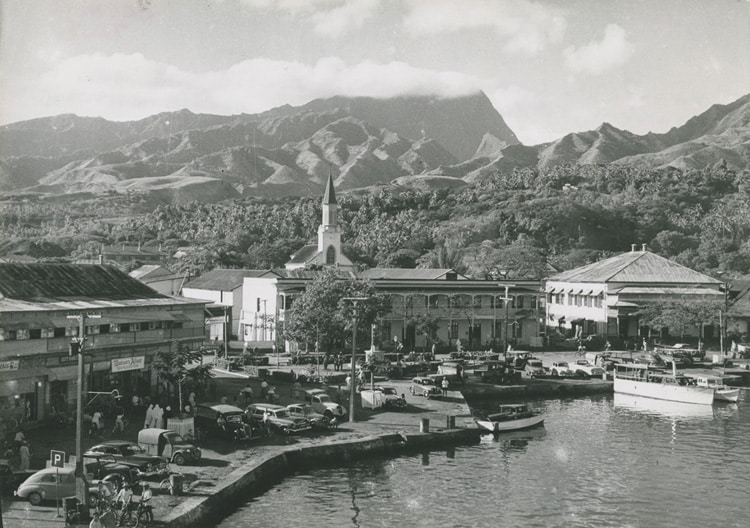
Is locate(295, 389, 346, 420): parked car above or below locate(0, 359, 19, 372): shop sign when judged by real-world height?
below

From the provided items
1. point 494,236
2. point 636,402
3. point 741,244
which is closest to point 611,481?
point 636,402

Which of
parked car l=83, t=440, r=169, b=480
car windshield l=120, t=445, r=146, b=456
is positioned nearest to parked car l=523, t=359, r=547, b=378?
parked car l=83, t=440, r=169, b=480

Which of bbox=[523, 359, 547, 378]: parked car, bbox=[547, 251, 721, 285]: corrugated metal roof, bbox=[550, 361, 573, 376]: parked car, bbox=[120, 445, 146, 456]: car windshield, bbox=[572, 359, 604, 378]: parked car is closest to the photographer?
bbox=[120, 445, 146, 456]: car windshield

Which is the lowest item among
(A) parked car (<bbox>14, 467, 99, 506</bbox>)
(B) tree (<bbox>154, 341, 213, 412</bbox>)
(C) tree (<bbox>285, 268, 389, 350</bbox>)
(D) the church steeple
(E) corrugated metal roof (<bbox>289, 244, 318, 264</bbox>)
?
(A) parked car (<bbox>14, 467, 99, 506</bbox>)

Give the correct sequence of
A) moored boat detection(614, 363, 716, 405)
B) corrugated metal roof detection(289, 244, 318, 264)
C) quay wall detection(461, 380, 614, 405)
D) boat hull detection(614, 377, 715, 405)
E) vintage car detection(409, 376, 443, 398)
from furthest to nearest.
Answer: corrugated metal roof detection(289, 244, 318, 264), quay wall detection(461, 380, 614, 405), moored boat detection(614, 363, 716, 405), boat hull detection(614, 377, 715, 405), vintage car detection(409, 376, 443, 398)

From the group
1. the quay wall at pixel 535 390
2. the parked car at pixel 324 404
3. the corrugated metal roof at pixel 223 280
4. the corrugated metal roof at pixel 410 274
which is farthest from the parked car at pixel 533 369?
the corrugated metal roof at pixel 223 280

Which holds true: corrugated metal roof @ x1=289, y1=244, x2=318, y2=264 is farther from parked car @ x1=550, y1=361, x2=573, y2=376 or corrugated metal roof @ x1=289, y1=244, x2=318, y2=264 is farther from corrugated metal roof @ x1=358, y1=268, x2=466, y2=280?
parked car @ x1=550, y1=361, x2=573, y2=376

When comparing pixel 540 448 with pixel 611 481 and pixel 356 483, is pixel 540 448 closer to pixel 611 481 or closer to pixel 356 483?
pixel 611 481
